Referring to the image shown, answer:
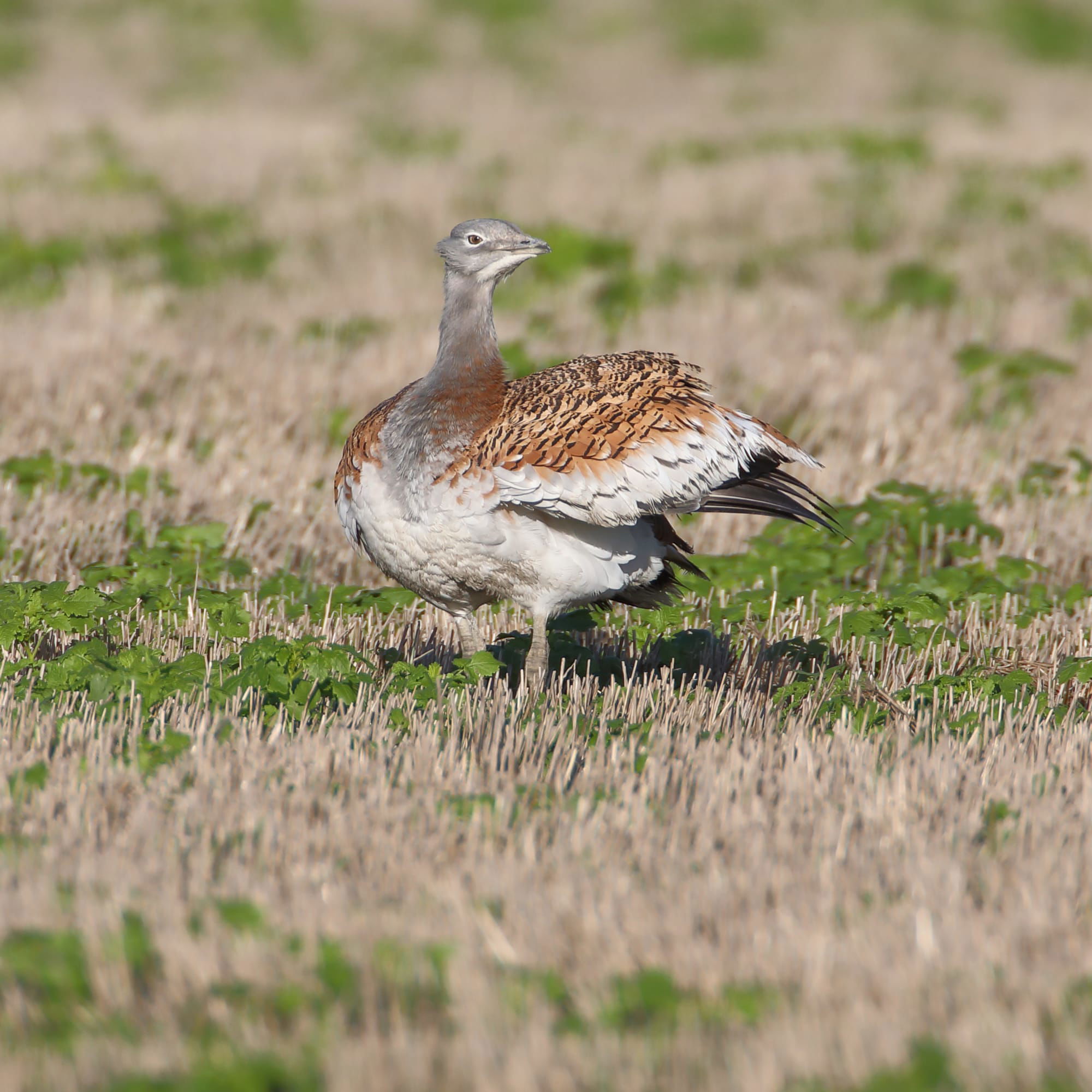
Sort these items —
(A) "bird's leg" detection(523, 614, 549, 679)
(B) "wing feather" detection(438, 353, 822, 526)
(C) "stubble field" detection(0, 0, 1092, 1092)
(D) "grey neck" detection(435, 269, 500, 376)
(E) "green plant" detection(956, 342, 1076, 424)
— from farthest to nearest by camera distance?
1. (E) "green plant" detection(956, 342, 1076, 424)
2. (A) "bird's leg" detection(523, 614, 549, 679)
3. (D) "grey neck" detection(435, 269, 500, 376)
4. (B) "wing feather" detection(438, 353, 822, 526)
5. (C) "stubble field" detection(0, 0, 1092, 1092)

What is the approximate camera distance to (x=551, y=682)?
527cm

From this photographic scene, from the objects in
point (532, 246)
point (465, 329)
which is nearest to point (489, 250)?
point (532, 246)

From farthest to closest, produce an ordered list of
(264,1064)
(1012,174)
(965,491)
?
(1012,174) → (965,491) → (264,1064)

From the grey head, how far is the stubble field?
136cm

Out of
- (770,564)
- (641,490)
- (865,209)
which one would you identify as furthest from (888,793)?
(865,209)

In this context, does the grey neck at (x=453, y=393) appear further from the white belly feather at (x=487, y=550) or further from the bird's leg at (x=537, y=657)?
the bird's leg at (x=537, y=657)

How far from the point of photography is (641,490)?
4.73 m

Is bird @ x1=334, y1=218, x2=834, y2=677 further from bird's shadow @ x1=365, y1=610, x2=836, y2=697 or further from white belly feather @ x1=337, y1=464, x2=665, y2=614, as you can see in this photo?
bird's shadow @ x1=365, y1=610, x2=836, y2=697

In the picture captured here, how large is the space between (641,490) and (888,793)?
124cm

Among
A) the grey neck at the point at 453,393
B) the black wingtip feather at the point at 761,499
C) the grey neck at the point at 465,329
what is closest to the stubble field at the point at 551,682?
the black wingtip feather at the point at 761,499

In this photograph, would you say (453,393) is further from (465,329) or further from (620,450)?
(620,450)

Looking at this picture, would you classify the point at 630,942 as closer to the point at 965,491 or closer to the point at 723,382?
the point at 965,491

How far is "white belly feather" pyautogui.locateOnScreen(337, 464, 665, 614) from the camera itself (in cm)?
473

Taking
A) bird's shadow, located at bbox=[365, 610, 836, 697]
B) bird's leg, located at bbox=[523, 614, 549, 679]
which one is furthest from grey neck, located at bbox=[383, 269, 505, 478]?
bird's shadow, located at bbox=[365, 610, 836, 697]
